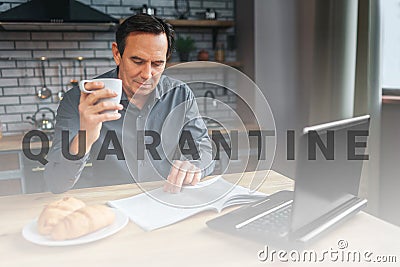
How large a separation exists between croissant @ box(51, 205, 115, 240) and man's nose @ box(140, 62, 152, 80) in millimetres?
686

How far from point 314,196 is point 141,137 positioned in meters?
0.84

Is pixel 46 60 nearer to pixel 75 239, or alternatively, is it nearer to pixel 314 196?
pixel 75 239

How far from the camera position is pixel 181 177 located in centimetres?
113

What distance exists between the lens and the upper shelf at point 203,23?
8.27 feet

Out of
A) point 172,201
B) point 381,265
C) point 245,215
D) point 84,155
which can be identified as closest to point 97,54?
point 84,155

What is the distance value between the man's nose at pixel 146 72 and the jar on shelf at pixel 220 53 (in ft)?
4.28

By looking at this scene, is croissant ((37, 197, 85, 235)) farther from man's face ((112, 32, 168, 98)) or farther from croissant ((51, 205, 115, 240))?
man's face ((112, 32, 168, 98))

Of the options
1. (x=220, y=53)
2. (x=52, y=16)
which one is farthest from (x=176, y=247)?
(x=220, y=53)

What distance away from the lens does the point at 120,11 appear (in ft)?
8.36

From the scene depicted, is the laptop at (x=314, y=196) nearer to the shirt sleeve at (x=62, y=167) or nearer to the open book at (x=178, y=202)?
the open book at (x=178, y=202)

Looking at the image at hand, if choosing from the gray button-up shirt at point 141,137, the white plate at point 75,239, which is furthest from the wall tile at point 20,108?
the white plate at point 75,239

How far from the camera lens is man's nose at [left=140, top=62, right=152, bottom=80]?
56.0 inches

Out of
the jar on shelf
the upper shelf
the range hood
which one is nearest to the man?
the range hood

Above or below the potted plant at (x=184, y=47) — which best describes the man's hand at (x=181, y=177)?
below
